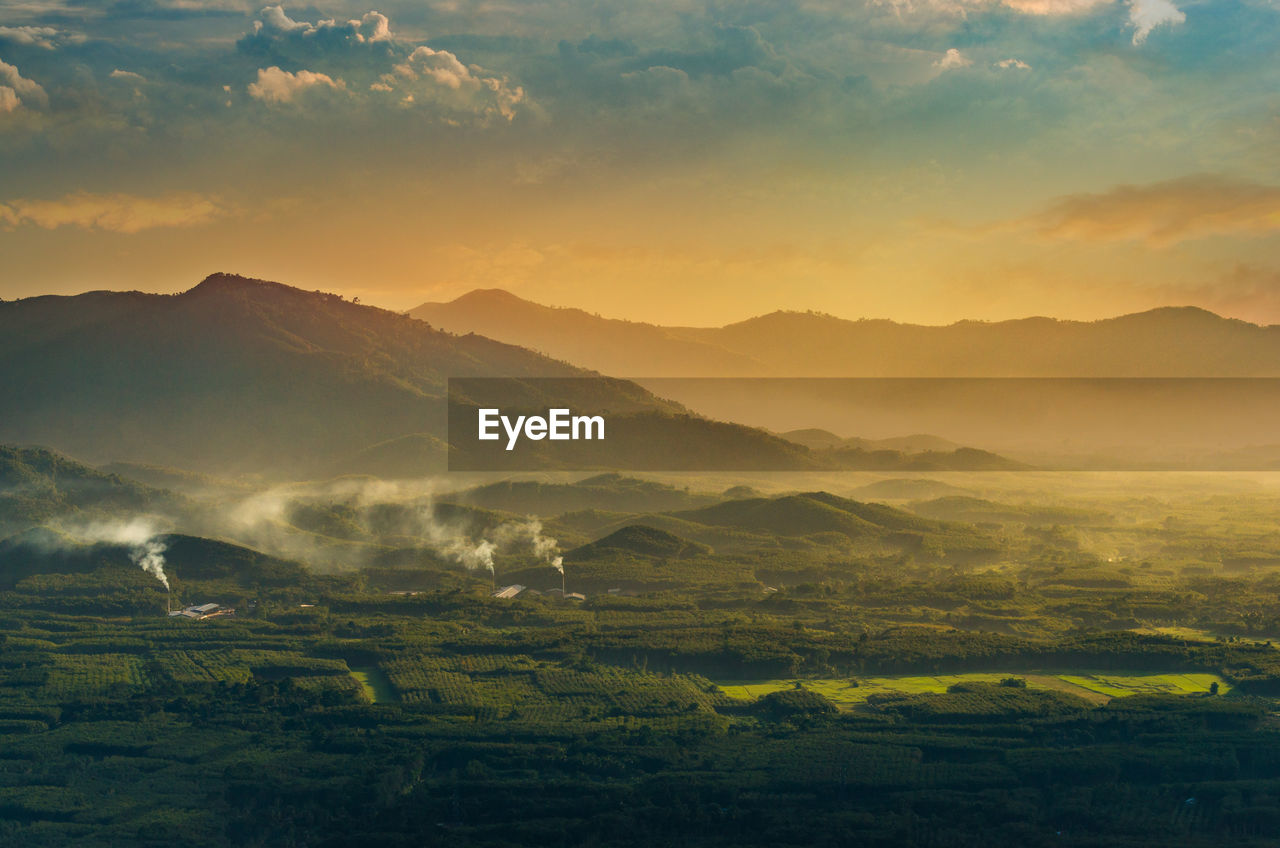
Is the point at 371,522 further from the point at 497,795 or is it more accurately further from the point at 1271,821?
the point at 1271,821

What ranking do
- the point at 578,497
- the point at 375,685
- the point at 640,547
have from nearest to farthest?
the point at 375,685 < the point at 640,547 < the point at 578,497

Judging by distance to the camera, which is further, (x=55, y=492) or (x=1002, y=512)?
(x=1002, y=512)

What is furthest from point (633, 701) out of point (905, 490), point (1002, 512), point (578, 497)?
point (905, 490)

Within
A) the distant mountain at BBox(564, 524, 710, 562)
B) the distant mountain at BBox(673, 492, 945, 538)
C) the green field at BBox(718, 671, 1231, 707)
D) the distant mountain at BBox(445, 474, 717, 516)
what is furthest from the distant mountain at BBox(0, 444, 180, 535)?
the green field at BBox(718, 671, 1231, 707)

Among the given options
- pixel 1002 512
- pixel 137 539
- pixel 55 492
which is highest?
pixel 55 492

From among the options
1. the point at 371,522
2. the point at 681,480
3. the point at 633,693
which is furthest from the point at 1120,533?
the point at 633,693

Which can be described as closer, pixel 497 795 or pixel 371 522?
pixel 497 795

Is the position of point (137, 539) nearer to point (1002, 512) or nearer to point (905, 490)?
point (1002, 512)

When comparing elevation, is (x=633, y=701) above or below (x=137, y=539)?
below

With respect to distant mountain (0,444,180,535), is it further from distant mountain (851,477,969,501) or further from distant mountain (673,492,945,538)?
distant mountain (851,477,969,501)
